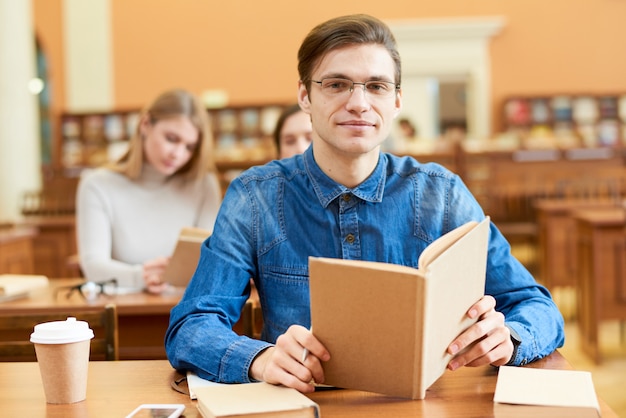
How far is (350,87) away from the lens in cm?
157

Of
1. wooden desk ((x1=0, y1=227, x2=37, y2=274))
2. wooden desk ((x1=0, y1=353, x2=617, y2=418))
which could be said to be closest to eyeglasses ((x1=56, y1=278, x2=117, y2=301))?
wooden desk ((x1=0, y1=353, x2=617, y2=418))

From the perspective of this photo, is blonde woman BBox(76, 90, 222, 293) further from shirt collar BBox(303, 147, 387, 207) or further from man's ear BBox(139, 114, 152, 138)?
shirt collar BBox(303, 147, 387, 207)

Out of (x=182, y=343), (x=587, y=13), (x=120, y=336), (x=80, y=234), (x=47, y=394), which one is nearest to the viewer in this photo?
(x=47, y=394)

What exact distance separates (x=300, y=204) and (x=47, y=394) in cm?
59

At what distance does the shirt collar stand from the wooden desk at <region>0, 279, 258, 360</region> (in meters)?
0.94

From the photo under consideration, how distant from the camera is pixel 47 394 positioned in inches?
53.8

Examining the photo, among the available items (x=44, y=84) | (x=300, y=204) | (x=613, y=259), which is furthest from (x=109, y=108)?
(x=300, y=204)

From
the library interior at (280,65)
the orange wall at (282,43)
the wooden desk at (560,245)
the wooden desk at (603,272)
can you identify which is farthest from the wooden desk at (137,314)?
the orange wall at (282,43)

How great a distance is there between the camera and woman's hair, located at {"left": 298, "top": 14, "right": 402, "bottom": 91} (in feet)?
5.23

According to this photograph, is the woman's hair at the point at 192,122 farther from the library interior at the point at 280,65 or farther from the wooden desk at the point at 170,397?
the library interior at the point at 280,65

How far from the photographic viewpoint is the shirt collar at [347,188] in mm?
1644

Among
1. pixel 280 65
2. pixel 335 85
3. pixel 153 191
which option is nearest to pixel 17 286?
pixel 153 191

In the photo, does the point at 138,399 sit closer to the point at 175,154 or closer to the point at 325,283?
the point at 325,283

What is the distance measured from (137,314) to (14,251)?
276 centimetres
